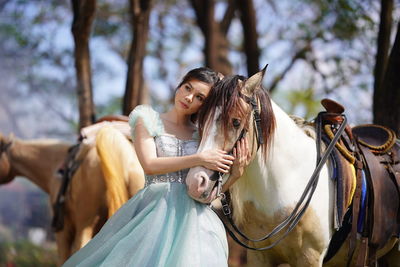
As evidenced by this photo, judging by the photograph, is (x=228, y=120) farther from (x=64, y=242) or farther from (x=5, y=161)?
(x=5, y=161)

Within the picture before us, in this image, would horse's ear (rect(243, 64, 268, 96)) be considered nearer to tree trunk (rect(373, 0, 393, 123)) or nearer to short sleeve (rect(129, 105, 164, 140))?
short sleeve (rect(129, 105, 164, 140))

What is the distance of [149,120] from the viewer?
10.3 feet

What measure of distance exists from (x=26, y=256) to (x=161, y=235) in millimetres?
9317

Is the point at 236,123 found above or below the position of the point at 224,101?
below

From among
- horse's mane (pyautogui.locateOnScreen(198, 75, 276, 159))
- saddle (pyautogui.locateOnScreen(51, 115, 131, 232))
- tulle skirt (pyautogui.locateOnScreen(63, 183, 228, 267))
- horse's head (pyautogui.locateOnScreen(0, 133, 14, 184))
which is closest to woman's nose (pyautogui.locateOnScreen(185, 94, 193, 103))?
horse's mane (pyautogui.locateOnScreen(198, 75, 276, 159))

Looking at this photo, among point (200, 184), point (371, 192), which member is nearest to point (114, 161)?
point (200, 184)

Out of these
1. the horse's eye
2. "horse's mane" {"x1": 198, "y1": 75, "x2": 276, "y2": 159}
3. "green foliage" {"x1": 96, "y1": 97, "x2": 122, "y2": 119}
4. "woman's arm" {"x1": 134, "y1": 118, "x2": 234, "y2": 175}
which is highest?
"horse's mane" {"x1": 198, "y1": 75, "x2": 276, "y2": 159}

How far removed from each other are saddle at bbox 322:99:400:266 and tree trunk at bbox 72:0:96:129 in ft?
13.9

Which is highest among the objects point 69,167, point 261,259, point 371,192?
point 371,192

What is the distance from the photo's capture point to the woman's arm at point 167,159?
2.86 meters

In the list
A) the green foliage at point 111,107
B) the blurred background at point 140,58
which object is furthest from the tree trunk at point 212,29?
the green foliage at point 111,107

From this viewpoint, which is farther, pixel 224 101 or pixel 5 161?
pixel 5 161

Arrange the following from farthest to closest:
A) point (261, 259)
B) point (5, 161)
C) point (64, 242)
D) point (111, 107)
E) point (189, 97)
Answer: point (111, 107) < point (5, 161) < point (64, 242) < point (261, 259) < point (189, 97)

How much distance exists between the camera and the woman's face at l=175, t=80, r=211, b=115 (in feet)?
10.4
